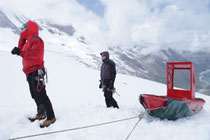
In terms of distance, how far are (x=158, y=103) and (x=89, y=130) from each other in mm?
2142

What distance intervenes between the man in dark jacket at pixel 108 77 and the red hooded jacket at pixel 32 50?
2.20 metres

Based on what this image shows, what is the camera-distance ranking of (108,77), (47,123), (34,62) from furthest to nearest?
1. (108,77)
2. (47,123)
3. (34,62)

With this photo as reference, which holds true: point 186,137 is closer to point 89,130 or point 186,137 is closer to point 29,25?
point 89,130

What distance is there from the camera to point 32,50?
132 inches

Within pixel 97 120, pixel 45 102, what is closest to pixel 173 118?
pixel 97 120

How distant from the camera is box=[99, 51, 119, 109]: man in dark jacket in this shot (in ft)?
16.9

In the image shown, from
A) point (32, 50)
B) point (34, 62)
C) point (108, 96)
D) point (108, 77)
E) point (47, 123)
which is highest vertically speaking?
point (32, 50)

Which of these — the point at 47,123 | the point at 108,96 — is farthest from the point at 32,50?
the point at 108,96

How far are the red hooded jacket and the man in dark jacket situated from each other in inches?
86.6

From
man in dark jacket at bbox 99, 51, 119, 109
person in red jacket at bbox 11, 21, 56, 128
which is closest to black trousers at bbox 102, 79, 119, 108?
man in dark jacket at bbox 99, 51, 119, 109

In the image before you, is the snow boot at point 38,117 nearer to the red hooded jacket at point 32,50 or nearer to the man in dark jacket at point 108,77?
the red hooded jacket at point 32,50

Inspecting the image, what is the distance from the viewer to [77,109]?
5.02m

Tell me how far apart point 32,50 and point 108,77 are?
8.68 feet

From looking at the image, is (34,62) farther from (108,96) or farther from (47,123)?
(108,96)
